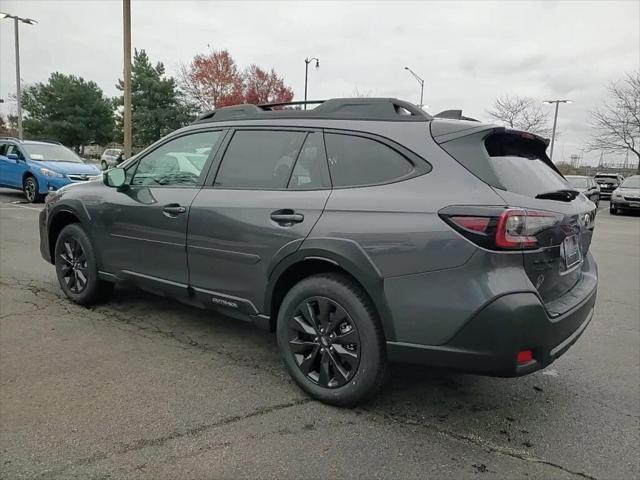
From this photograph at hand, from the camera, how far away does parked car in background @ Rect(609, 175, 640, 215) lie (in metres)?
18.6

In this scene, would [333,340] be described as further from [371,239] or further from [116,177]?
[116,177]

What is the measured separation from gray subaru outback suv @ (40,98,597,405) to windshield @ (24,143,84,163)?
11.7m

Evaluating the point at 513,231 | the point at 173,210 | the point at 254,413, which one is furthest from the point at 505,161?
the point at 173,210

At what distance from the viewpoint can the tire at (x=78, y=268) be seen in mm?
4445

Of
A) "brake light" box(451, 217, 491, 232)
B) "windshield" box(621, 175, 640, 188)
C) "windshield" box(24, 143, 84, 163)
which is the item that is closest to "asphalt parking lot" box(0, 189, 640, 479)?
"brake light" box(451, 217, 491, 232)

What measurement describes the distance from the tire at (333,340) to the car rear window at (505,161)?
0.91m

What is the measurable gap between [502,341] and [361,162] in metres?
1.25

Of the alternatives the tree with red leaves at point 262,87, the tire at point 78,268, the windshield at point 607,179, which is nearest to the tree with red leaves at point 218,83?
the tree with red leaves at point 262,87

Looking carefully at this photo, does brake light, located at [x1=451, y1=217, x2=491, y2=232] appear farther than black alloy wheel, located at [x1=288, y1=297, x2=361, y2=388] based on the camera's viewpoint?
No

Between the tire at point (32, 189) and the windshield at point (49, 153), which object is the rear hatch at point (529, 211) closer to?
the tire at point (32, 189)

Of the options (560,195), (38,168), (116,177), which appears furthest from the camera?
(38,168)

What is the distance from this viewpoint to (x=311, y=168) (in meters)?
3.10

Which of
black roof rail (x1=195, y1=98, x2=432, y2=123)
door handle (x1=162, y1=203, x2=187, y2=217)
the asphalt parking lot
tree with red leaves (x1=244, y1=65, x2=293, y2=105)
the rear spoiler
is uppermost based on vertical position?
tree with red leaves (x1=244, y1=65, x2=293, y2=105)

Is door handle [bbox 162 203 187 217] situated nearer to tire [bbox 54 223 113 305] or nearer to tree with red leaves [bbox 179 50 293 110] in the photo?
tire [bbox 54 223 113 305]
